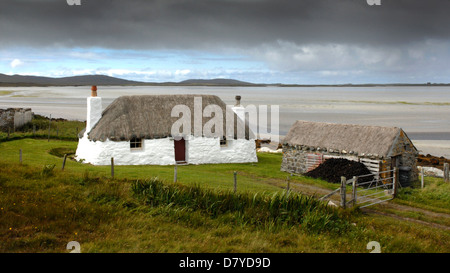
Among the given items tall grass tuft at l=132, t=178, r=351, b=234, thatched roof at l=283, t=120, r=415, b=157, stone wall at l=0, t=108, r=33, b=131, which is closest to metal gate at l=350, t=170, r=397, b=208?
thatched roof at l=283, t=120, r=415, b=157

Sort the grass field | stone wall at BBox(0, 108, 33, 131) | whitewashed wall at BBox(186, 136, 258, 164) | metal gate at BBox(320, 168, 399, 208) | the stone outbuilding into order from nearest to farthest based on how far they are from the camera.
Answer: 1. the grass field
2. metal gate at BBox(320, 168, 399, 208)
3. the stone outbuilding
4. whitewashed wall at BBox(186, 136, 258, 164)
5. stone wall at BBox(0, 108, 33, 131)

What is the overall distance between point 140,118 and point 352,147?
12.3m

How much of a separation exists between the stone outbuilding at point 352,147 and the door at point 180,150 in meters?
6.14

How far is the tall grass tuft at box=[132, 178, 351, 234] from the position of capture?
1173 centimetres

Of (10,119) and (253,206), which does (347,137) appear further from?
(10,119)

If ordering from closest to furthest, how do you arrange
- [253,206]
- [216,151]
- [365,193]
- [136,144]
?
[253,206] < [365,193] < [136,144] < [216,151]

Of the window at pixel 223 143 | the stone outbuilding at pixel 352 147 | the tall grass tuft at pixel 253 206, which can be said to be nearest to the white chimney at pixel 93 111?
the window at pixel 223 143

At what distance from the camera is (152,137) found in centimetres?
2508

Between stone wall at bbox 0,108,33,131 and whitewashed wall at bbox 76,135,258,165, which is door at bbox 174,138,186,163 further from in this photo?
stone wall at bbox 0,108,33,131

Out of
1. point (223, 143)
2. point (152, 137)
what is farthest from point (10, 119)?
point (223, 143)

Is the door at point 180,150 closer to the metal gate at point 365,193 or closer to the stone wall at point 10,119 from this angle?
the metal gate at point 365,193

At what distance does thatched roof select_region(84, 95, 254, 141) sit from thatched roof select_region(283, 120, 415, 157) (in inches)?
143

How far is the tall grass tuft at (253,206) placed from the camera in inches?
462

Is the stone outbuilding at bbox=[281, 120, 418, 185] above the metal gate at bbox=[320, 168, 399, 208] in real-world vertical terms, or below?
above
